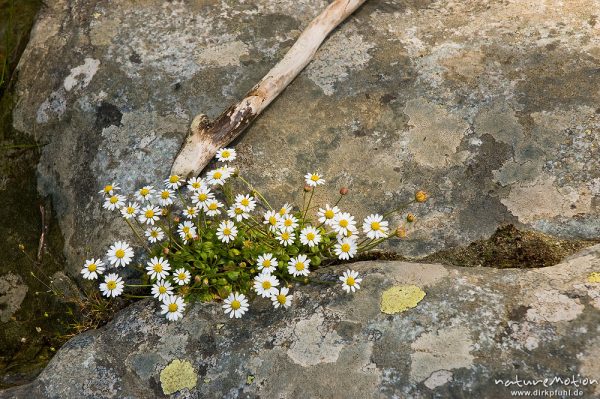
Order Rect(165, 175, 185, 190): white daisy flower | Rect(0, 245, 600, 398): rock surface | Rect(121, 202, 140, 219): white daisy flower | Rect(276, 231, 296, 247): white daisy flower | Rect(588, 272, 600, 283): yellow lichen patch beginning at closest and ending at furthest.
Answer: Rect(0, 245, 600, 398): rock surface < Rect(588, 272, 600, 283): yellow lichen patch < Rect(276, 231, 296, 247): white daisy flower < Rect(121, 202, 140, 219): white daisy flower < Rect(165, 175, 185, 190): white daisy flower

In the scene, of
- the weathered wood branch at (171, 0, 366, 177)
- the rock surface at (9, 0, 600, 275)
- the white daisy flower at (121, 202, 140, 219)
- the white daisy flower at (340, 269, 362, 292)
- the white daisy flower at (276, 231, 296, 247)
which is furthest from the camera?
the weathered wood branch at (171, 0, 366, 177)

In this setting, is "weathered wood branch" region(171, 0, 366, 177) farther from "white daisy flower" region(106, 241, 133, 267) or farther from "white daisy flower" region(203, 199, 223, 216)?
"white daisy flower" region(106, 241, 133, 267)

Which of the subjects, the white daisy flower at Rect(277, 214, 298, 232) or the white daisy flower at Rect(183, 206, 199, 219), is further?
the white daisy flower at Rect(183, 206, 199, 219)

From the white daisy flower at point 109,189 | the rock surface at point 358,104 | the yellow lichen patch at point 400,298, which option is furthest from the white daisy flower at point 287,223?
the white daisy flower at point 109,189

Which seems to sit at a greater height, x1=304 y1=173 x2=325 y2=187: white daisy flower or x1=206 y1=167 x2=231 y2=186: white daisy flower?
x1=206 y1=167 x2=231 y2=186: white daisy flower

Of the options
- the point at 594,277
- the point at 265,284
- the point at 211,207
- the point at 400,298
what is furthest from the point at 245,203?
the point at 594,277

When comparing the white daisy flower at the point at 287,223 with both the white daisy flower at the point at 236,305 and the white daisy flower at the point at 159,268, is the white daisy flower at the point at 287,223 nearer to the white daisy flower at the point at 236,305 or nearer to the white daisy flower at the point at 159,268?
the white daisy flower at the point at 236,305

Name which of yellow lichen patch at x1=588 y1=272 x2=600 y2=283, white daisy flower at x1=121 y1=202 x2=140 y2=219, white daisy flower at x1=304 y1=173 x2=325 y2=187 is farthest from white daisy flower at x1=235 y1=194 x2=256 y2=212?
yellow lichen patch at x1=588 y1=272 x2=600 y2=283

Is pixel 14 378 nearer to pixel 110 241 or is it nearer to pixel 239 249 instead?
pixel 110 241
